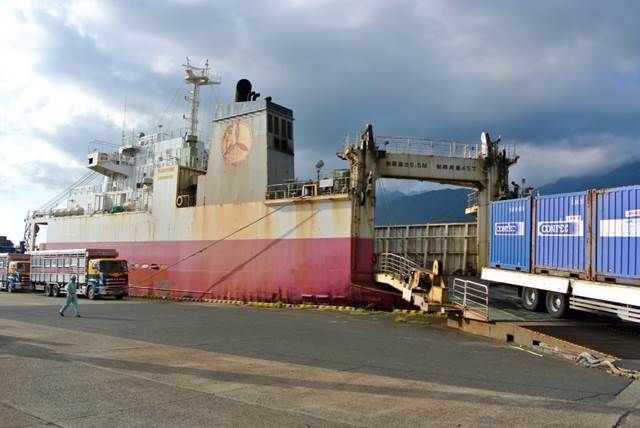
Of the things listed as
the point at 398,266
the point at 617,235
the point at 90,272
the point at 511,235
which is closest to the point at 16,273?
the point at 90,272

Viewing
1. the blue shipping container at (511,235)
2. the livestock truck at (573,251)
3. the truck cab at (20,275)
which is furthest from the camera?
the truck cab at (20,275)

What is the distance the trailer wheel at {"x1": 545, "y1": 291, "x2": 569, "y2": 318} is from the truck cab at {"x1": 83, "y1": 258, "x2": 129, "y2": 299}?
856 inches

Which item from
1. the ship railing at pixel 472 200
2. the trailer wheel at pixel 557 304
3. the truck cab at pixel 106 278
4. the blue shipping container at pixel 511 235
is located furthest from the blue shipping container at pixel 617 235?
the truck cab at pixel 106 278

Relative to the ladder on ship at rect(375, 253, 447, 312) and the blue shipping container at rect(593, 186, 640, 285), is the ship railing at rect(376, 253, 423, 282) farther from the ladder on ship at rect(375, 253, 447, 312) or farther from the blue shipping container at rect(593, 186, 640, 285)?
the blue shipping container at rect(593, 186, 640, 285)

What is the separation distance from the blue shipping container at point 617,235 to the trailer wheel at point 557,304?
1.42 metres

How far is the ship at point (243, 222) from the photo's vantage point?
2188 cm

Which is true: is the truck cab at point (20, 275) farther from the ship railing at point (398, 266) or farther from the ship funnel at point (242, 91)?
the ship railing at point (398, 266)

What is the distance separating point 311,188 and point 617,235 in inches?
497

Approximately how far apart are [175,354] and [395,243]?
63.6ft

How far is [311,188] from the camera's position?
23141 millimetres

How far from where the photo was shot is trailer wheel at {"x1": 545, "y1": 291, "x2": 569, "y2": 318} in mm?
15117

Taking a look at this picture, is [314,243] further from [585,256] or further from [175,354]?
[175,354]

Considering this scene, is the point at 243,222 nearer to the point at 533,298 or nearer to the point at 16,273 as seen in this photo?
the point at 533,298

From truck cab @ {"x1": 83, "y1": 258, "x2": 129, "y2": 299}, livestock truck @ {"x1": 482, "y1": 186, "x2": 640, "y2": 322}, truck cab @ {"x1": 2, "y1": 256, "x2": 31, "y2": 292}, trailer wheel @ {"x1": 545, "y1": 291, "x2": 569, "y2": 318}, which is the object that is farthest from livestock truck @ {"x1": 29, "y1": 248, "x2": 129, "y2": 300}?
trailer wheel @ {"x1": 545, "y1": 291, "x2": 569, "y2": 318}
